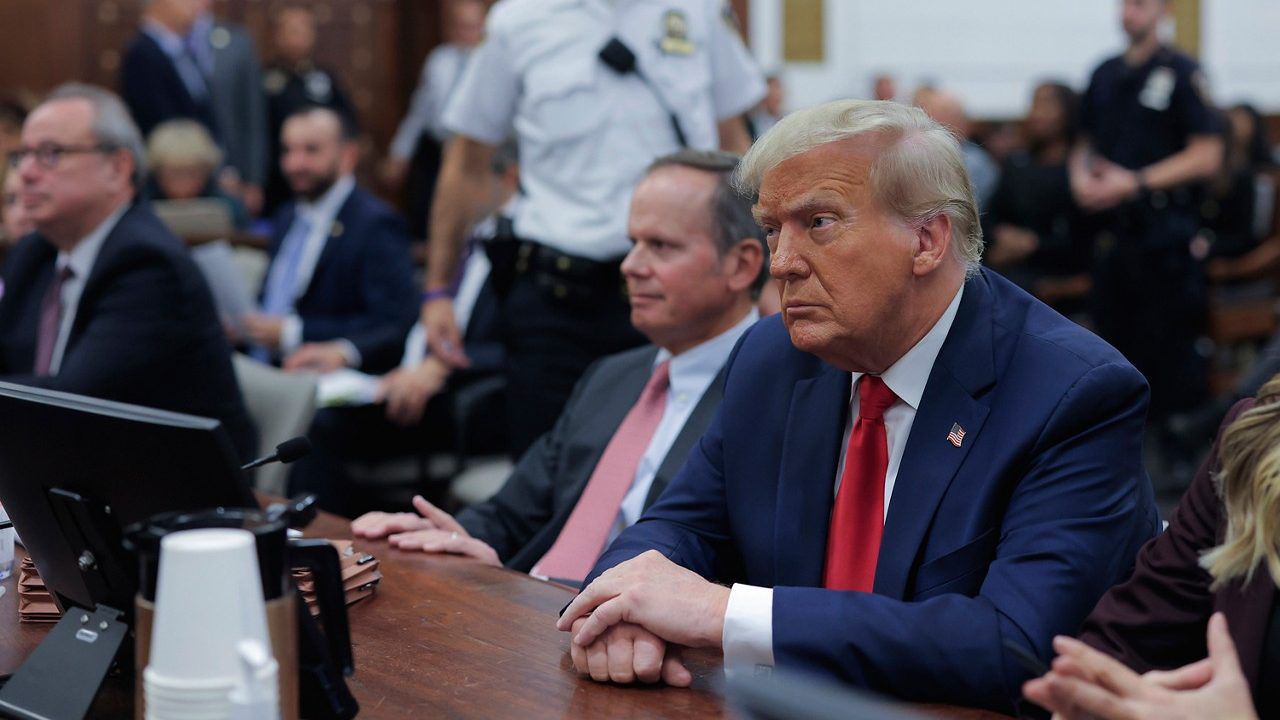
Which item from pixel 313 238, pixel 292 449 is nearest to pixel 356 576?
pixel 292 449

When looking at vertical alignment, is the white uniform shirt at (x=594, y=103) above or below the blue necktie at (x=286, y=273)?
above

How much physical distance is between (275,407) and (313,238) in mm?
2123

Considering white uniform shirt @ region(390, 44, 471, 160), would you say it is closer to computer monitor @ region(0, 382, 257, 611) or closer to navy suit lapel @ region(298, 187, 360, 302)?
navy suit lapel @ region(298, 187, 360, 302)

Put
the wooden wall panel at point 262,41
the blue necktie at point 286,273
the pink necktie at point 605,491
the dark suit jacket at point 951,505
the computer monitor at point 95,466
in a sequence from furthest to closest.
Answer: the wooden wall panel at point 262,41 < the blue necktie at point 286,273 < the pink necktie at point 605,491 < the dark suit jacket at point 951,505 < the computer monitor at point 95,466

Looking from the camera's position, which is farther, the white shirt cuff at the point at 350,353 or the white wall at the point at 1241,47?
the white wall at the point at 1241,47

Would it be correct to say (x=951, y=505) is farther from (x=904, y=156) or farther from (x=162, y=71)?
(x=162, y=71)

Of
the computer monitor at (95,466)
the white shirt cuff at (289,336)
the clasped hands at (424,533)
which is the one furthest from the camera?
the white shirt cuff at (289,336)

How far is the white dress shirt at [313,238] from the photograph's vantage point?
200 inches

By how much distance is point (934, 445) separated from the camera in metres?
1.90

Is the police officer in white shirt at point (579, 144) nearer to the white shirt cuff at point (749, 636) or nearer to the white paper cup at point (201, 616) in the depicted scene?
the white shirt cuff at point (749, 636)

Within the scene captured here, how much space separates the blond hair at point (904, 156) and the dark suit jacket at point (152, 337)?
1658 millimetres

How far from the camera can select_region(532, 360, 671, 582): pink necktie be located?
104 inches

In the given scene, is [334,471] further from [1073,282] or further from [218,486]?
[1073,282]

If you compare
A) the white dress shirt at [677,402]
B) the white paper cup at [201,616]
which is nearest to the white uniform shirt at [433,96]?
the white dress shirt at [677,402]
